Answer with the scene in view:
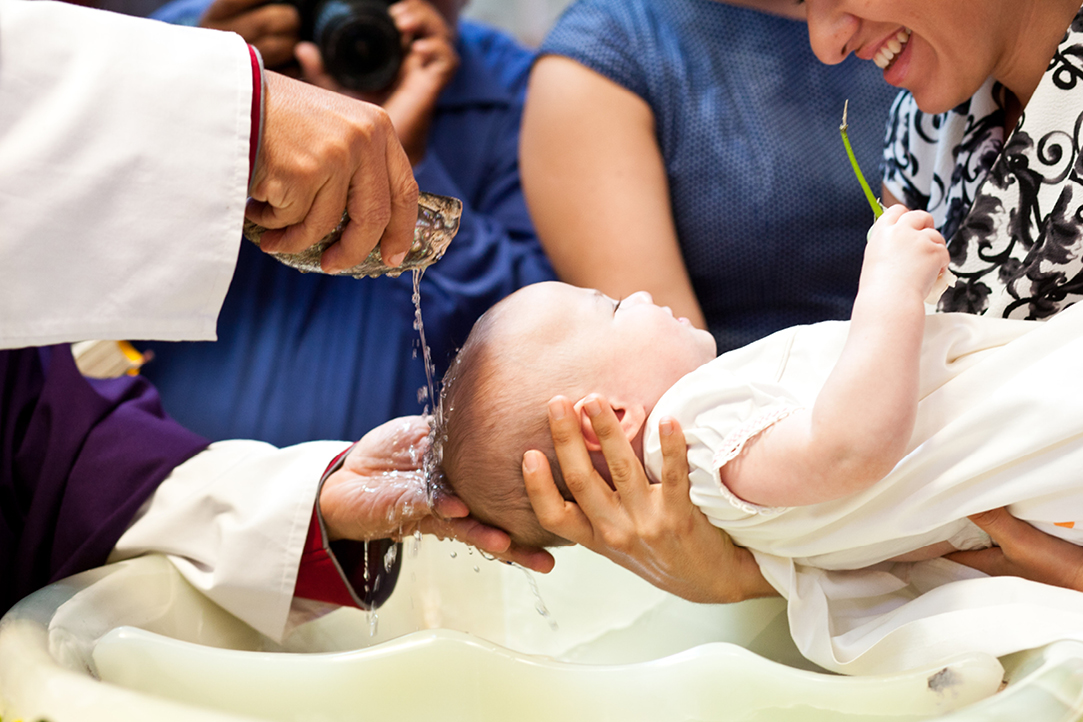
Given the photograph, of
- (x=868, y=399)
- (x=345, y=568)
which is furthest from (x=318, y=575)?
(x=868, y=399)

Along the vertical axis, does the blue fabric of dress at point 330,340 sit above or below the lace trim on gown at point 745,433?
below

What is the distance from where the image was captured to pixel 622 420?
0.90 m

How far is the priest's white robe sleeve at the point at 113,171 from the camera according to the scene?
72cm

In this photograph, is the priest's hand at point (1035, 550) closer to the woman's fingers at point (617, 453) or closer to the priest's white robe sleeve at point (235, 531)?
the woman's fingers at point (617, 453)

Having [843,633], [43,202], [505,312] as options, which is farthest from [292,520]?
[843,633]

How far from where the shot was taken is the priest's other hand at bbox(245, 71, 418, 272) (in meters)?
0.76

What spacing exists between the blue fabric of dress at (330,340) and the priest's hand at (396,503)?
38 cm

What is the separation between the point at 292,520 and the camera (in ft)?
3.29

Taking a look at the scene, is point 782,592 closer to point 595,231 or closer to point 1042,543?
point 1042,543

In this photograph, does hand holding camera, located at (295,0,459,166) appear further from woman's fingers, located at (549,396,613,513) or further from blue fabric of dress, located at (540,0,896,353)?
woman's fingers, located at (549,396,613,513)

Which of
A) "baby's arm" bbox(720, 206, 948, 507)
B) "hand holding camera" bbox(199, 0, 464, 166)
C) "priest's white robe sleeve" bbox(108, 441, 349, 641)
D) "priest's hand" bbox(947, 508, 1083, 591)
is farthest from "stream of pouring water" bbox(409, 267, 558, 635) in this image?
"hand holding camera" bbox(199, 0, 464, 166)

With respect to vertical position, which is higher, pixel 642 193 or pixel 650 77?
pixel 650 77

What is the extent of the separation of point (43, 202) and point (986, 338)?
806mm

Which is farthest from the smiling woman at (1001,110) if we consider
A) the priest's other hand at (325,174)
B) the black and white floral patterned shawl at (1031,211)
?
the priest's other hand at (325,174)
